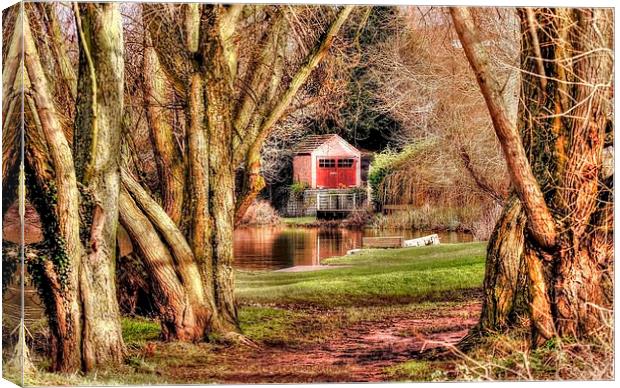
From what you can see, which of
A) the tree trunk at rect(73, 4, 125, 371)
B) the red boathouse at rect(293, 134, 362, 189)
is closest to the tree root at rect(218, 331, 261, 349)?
the tree trunk at rect(73, 4, 125, 371)

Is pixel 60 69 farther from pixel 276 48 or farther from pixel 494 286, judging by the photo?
pixel 494 286

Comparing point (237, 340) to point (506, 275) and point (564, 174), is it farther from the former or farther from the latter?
point (564, 174)

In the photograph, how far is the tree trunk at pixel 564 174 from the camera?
1088 cm

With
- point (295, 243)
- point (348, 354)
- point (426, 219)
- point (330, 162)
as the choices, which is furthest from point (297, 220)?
point (348, 354)

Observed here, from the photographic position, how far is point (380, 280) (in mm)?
11086

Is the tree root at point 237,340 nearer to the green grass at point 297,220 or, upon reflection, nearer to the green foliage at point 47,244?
the green grass at point 297,220

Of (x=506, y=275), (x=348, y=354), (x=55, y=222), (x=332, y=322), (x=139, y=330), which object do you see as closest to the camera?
(x=55, y=222)

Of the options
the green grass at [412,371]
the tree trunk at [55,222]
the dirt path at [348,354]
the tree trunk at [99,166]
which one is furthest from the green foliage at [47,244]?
the green grass at [412,371]

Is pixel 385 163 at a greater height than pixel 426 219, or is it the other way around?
pixel 385 163

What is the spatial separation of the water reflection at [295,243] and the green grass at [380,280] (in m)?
0.09

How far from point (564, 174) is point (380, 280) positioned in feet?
6.11

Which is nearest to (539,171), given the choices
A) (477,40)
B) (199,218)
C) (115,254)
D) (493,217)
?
(493,217)

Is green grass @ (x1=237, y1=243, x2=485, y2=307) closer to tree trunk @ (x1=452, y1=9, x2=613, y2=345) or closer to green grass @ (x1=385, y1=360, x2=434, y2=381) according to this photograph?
tree trunk @ (x1=452, y1=9, x2=613, y2=345)

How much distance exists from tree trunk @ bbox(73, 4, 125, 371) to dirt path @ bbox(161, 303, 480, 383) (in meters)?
0.73
